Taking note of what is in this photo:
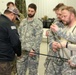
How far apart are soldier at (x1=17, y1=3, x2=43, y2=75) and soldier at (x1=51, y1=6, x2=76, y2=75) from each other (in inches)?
47.0

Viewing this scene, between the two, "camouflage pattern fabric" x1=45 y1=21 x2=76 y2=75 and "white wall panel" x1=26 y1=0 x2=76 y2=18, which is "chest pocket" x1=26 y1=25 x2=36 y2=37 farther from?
"white wall panel" x1=26 y1=0 x2=76 y2=18

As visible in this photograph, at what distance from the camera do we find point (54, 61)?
128 inches

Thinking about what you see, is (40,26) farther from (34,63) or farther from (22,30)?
(34,63)

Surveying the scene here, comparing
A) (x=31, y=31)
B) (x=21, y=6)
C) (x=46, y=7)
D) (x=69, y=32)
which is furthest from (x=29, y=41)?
(x=46, y=7)

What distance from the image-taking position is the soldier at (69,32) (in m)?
2.30

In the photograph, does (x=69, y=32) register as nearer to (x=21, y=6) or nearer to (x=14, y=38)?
(x=14, y=38)

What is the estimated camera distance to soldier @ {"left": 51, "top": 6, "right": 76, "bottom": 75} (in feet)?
7.55

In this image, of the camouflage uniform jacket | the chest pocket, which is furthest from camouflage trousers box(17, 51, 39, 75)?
the chest pocket

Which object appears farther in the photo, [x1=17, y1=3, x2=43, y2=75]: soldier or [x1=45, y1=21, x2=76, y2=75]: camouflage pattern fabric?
[x1=17, y1=3, x2=43, y2=75]: soldier

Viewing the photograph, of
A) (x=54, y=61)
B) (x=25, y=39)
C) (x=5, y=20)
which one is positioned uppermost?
(x=5, y=20)

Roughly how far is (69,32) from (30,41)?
1.58 meters

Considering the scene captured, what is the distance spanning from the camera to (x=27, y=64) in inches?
156

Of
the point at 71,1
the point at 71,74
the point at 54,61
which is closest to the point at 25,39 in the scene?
the point at 54,61

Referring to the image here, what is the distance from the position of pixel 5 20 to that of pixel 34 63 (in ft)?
4.32
